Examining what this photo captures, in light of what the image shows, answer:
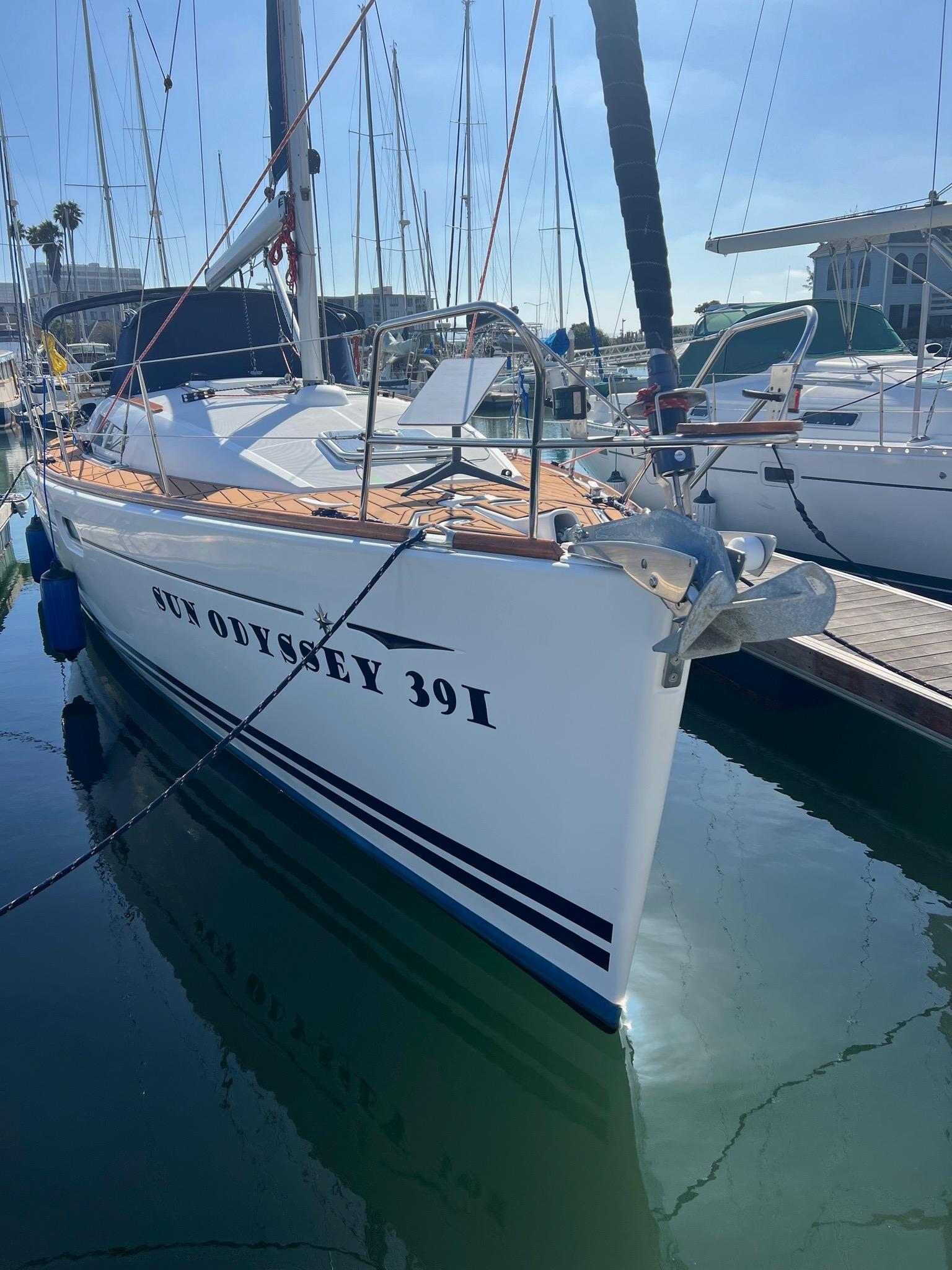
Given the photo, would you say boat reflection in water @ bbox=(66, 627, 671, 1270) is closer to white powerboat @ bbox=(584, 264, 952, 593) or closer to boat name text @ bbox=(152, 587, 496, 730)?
boat name text @ bbox=(152, 587, 496, 730)

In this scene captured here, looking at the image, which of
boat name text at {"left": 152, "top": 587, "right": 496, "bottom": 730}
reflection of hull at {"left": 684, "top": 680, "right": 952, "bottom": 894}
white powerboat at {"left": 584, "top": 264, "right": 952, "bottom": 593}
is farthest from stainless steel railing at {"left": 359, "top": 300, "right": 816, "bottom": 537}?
white powerboat at {"left": 584, "top": 264, "right": 952, "bottom": 593}

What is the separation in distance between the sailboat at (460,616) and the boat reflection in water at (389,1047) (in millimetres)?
311

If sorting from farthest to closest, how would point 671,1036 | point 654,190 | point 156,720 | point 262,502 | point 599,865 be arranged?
point 156,720
point 262,502
point 654,190
point 671,1036
point 599,865

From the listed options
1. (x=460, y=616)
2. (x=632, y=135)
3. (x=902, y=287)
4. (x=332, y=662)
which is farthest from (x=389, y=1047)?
(x=902, y=287)

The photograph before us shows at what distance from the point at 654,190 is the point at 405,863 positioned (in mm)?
3158

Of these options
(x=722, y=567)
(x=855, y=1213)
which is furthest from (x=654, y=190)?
(x=855, y=1213)

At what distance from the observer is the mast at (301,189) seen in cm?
510

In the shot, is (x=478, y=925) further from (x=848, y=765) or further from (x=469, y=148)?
(x=469, y=148)

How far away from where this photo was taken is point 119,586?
18.8 feet

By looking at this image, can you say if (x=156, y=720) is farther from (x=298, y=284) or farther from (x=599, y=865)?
(x=599, y=865)

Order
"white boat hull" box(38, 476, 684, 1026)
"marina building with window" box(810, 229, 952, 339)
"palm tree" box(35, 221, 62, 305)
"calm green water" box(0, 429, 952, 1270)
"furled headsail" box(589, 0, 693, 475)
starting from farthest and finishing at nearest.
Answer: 1. "palm tree" box(35, 221, 62, 305)
2. "marina building with window" box(810, 229, 952, 339)
3. "furled headsail" box(589, 0, 693, 475)
4. "white boat hull" box(38, 476, 684, 1026)
5. "calm green water" box(0, 429, 952, 1270)

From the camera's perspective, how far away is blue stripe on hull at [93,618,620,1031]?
10.3 feet

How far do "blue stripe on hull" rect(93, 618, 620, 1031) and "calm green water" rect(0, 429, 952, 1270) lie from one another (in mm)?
235

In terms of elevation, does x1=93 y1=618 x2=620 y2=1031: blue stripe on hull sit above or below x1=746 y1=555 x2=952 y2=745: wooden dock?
below
